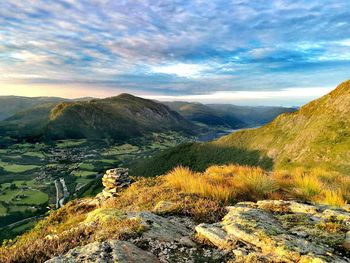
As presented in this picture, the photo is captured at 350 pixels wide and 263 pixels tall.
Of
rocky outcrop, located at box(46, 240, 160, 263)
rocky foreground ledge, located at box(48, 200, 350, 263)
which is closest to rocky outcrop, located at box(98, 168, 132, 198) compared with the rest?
rocky foreground ledge, located at box(48, 200, 350, 263)

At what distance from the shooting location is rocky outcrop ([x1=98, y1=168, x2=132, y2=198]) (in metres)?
20.3

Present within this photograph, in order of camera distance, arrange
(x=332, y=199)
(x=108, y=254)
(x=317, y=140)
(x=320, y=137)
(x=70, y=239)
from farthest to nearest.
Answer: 1. (x=320, y=137)
2. (x=317, y=140)
3. (x=332, y=199)
4. (x=70, y=239)
5. (x=108, y=254)

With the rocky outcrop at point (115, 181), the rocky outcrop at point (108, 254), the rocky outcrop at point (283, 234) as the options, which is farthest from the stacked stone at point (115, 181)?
the rocky outcrop at point (108, 254)

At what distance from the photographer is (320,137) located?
6363 inches

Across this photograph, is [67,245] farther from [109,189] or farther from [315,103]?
[315,103]

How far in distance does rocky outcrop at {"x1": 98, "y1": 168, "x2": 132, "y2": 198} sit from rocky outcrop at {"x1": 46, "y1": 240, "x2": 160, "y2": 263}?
42.1ft

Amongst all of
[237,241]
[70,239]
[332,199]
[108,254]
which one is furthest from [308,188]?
[70,239]

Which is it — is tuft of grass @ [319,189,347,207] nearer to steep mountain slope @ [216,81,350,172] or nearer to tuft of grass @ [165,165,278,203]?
tuft of grass @ [165,165,278,203]

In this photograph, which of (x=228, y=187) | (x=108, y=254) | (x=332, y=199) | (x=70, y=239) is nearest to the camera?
(x=108, y=254)

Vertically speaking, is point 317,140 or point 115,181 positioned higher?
point 115,181

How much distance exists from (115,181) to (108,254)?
14607mm

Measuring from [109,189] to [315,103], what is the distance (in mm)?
205489

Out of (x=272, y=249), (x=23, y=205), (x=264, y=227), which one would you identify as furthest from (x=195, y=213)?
(x=23, y=205)

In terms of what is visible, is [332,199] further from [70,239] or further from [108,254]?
[70,239]
